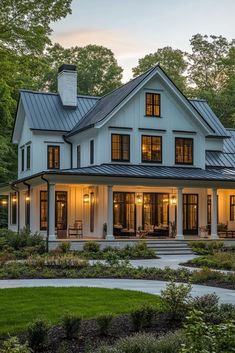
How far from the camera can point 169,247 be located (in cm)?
2619

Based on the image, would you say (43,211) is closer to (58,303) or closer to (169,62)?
(58,303)

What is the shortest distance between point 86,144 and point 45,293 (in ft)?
59.1

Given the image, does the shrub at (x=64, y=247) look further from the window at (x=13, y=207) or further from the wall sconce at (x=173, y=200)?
the window at (x=13, y=207)

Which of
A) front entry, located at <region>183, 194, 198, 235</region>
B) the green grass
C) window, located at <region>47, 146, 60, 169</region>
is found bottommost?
the green grass

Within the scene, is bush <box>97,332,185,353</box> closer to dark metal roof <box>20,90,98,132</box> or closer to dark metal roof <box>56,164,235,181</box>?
dark metal roof <box>56,164,235,181</box>

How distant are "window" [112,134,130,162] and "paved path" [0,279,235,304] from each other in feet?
45.9

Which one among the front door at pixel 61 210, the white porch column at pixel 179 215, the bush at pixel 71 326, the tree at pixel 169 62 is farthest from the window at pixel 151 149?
the tree at pixel 169 62

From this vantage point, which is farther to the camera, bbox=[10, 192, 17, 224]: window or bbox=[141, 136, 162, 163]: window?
bbox=[10, 192, 17, 224]: window

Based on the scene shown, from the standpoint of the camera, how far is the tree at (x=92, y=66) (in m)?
55.3

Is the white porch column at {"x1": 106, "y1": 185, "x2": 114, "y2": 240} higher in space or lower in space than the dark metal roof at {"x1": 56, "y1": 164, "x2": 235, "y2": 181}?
lower

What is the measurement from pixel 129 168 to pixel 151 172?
3.79 ft

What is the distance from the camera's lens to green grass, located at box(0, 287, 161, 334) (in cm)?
977

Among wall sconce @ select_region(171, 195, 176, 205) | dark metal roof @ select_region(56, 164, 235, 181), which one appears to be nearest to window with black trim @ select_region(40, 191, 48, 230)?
dark metal roof @ select_region(56, 164, 235, 181)

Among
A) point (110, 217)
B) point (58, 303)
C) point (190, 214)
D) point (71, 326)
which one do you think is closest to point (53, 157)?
point (110, 217)
